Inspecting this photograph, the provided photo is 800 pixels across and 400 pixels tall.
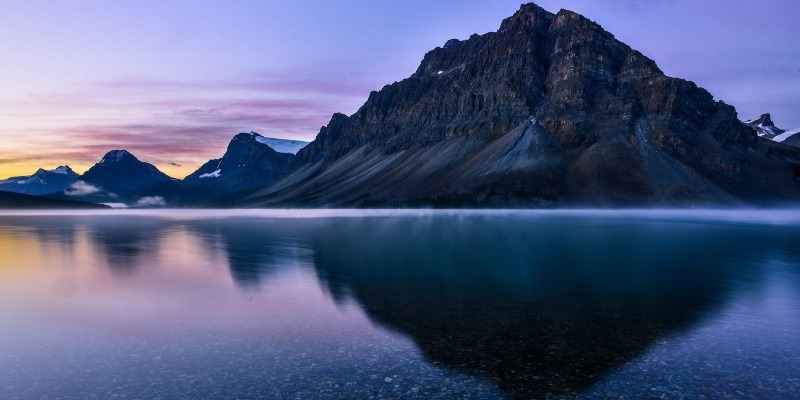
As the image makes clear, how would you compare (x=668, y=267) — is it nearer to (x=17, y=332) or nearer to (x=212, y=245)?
(x=17, y=332)

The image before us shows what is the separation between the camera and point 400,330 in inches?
743

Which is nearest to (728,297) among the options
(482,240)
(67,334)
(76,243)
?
(67,334)

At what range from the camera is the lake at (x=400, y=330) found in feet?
44.5

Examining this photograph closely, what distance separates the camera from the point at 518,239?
208 feet

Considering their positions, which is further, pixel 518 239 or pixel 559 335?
pixel 518 239

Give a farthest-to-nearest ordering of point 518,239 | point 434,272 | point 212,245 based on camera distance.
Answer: point 518,239, point 212,245, point 434,272

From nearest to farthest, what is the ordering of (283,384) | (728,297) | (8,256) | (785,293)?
(283,384)
(728,297)
(785,293)
(8,256)

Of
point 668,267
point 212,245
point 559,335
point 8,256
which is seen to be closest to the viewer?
point 559,335

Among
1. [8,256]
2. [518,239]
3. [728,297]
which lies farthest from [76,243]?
[728,297]

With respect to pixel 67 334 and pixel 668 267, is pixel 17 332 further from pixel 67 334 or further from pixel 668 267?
pixel 668 267

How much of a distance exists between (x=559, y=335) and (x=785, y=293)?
696 inches

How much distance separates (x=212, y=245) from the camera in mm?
58844

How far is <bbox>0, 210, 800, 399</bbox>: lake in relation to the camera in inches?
534

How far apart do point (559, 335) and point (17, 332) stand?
18168 millimetres
